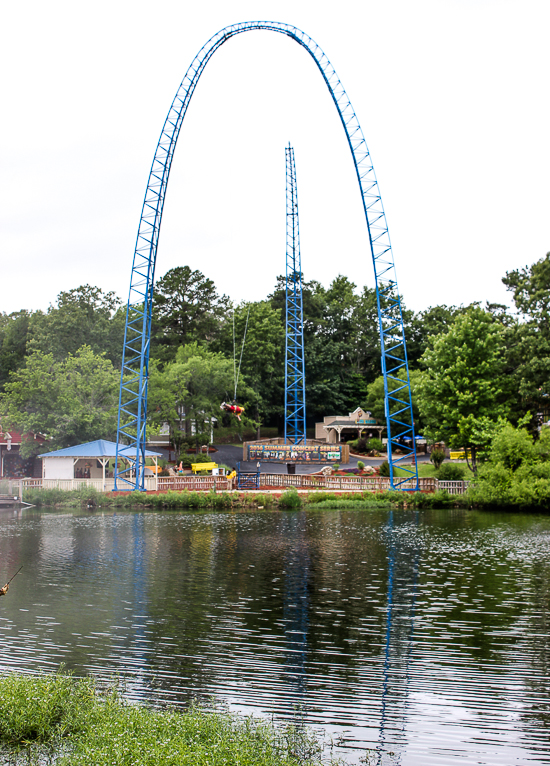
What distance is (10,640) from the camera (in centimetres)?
1257

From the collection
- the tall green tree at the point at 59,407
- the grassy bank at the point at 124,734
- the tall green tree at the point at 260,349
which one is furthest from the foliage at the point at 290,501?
the tall green tree at the point at 260,349

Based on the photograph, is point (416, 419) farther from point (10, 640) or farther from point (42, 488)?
point (10, 640)

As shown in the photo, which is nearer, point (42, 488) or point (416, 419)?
point (42, 488)

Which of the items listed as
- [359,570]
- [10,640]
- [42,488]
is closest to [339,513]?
[359,570]

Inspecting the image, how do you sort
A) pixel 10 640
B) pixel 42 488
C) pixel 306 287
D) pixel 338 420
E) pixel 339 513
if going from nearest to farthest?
pixel 10 640 → pixel 339 513 → pixel 42 488 → pixel 338 420 → pixel 306 287

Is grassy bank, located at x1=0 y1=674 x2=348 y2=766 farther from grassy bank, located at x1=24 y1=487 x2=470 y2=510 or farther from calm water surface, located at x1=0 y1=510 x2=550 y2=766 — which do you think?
grassy bank, located at x1=24 y1=487 x2=470 y2=510

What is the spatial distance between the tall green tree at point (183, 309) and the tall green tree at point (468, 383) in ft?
140

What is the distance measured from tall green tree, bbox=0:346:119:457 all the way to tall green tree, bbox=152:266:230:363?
32.9 metres

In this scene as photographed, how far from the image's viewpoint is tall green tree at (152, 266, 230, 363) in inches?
3196

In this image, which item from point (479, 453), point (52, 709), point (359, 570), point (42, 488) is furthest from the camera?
point (479, 453)

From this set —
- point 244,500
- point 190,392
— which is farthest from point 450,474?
point 190,392

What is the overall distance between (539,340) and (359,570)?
2547 cm

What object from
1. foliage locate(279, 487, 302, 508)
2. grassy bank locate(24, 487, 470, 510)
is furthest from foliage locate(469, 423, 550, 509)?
foliage locate(279, 487, 302, 508)

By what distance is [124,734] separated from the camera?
7551 mm
